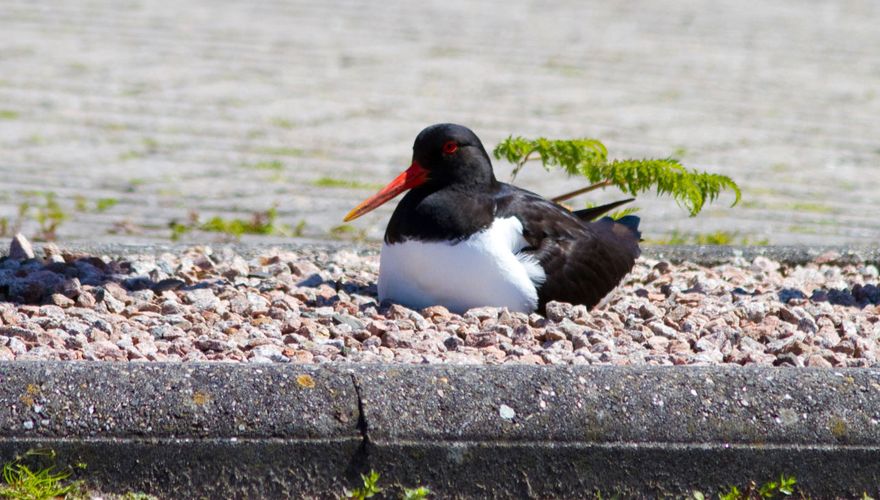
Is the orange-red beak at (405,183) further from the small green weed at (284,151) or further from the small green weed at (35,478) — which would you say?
the small green weed at (284,151)

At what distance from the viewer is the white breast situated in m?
3.95

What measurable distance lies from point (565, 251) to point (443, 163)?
45cm

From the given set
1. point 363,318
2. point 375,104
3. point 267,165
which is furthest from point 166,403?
point 375,104

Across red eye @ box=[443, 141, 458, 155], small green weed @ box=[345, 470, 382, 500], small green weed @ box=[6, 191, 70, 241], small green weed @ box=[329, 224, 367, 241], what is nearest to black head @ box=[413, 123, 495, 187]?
red eye @ box=[443, 141, 458, 155]

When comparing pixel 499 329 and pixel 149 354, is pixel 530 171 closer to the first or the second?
pixel 499 329

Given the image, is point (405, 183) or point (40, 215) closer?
point (405, 183)

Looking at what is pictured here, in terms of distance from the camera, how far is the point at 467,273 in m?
3.94

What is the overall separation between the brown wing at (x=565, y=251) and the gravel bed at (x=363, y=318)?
8cm

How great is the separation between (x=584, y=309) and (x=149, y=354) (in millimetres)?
1294

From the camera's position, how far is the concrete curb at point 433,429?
9.50 ft

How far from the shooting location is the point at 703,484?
299 centimetres

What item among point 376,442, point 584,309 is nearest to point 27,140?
point 584,309

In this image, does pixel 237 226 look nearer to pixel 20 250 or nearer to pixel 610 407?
pixel 20 250

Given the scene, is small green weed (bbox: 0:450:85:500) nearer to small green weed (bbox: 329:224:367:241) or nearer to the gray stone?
the gray stone
